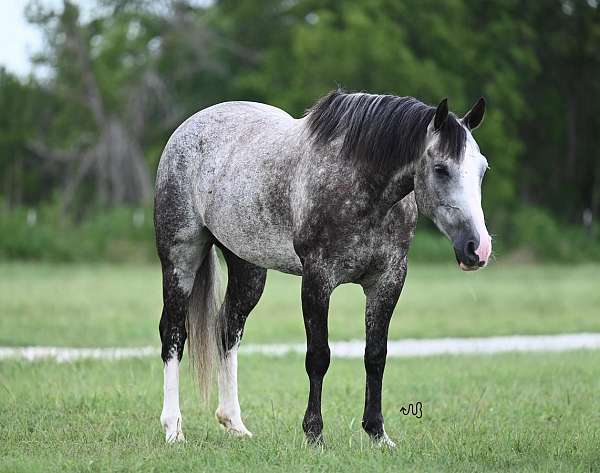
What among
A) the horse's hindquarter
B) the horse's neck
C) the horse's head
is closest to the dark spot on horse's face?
the horse's head

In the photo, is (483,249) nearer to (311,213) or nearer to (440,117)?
(440,117)

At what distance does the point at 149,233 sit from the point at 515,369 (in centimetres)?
1908

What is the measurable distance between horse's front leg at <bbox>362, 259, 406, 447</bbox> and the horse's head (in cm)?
55

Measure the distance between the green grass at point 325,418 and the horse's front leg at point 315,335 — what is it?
165mm

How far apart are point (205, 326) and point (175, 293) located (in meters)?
0.31

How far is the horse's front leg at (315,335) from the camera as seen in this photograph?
5.78 meters

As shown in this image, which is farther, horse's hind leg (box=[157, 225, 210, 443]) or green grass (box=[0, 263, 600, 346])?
green grass (box=[0, 263, 600, 346])

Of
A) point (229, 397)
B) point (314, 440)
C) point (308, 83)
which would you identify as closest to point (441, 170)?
point (314, 440)

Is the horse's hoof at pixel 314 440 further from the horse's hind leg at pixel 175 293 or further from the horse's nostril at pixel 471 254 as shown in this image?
the horse's nostril at pixel 471 254

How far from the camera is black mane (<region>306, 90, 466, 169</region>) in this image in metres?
5.53

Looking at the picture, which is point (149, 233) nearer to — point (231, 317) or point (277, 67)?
point (277, 67)

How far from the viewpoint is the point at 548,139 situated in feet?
139

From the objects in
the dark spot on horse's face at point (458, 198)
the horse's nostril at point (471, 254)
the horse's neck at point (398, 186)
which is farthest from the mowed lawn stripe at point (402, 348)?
the horse's nostril at point (471, 254)

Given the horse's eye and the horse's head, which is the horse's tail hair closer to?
the horse's head
